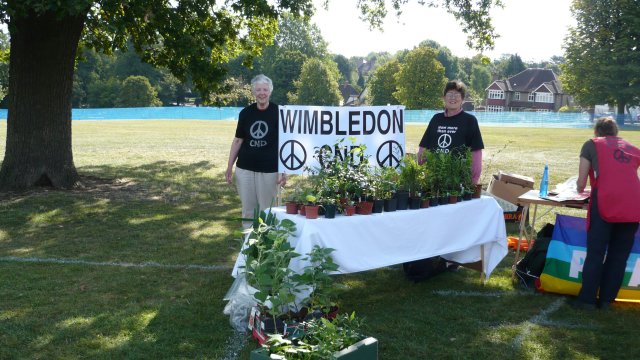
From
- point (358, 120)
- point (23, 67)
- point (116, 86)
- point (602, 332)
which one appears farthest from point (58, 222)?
point (116, 86)

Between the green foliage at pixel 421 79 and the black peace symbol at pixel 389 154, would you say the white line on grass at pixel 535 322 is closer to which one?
the black peace symbol at pixel 389 154

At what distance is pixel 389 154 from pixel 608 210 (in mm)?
2053

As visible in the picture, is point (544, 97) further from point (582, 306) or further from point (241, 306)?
point (241, 306)

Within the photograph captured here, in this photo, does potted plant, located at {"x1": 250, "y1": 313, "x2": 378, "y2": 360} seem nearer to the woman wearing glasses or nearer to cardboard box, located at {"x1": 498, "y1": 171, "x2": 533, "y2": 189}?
the woman wearing glasses

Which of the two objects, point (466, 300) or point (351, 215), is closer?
point (351, 215)

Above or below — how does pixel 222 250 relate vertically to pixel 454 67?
below

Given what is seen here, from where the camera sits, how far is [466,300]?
559cm

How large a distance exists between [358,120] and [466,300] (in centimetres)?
206

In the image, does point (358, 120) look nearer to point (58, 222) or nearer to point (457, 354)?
point (457, 354)

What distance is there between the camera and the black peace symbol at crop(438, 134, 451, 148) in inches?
241

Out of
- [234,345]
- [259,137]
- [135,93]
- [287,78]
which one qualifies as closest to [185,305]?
[234,345]

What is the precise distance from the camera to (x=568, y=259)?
18.6 feet

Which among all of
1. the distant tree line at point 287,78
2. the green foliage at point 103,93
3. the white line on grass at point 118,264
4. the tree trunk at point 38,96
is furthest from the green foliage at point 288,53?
the white line on grass at point 118,264

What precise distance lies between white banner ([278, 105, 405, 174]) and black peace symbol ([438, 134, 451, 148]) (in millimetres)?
584
